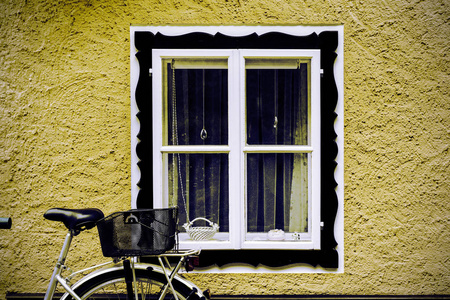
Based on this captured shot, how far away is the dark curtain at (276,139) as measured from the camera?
2938 mm

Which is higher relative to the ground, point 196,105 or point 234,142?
point 196,105

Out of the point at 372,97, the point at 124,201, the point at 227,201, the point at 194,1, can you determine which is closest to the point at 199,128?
the point at 227,201

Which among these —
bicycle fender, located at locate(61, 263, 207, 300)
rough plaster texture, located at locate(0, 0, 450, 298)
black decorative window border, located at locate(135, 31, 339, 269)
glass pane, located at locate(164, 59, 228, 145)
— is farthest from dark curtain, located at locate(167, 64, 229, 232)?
bicycle fender, located at locate(61, 263, 207, 300)

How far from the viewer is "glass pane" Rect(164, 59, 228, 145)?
2.95 m

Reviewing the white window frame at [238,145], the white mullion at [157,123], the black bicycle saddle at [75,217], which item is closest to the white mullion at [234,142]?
the white window frame at [238,145]

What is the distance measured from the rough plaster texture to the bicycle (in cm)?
56

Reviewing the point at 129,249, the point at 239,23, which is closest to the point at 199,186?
the point at 129,249

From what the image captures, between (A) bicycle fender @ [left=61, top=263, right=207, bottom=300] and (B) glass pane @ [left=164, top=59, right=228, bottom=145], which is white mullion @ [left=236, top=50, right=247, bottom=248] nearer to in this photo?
(B) glass pane @ [left=164, top=59, right=228, bottom=145]

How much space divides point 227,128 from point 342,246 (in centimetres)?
138

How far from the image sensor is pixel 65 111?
2.82 meters

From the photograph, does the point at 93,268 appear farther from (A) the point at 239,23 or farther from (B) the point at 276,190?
(A) the point at 239,23

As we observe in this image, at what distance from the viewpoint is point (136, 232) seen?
80.4 inches

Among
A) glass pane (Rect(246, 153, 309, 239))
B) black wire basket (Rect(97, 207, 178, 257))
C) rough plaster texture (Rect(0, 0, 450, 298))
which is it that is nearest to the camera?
black wire basket (Rect(97, 207, 178, 257))

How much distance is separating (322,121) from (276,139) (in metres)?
0.41
